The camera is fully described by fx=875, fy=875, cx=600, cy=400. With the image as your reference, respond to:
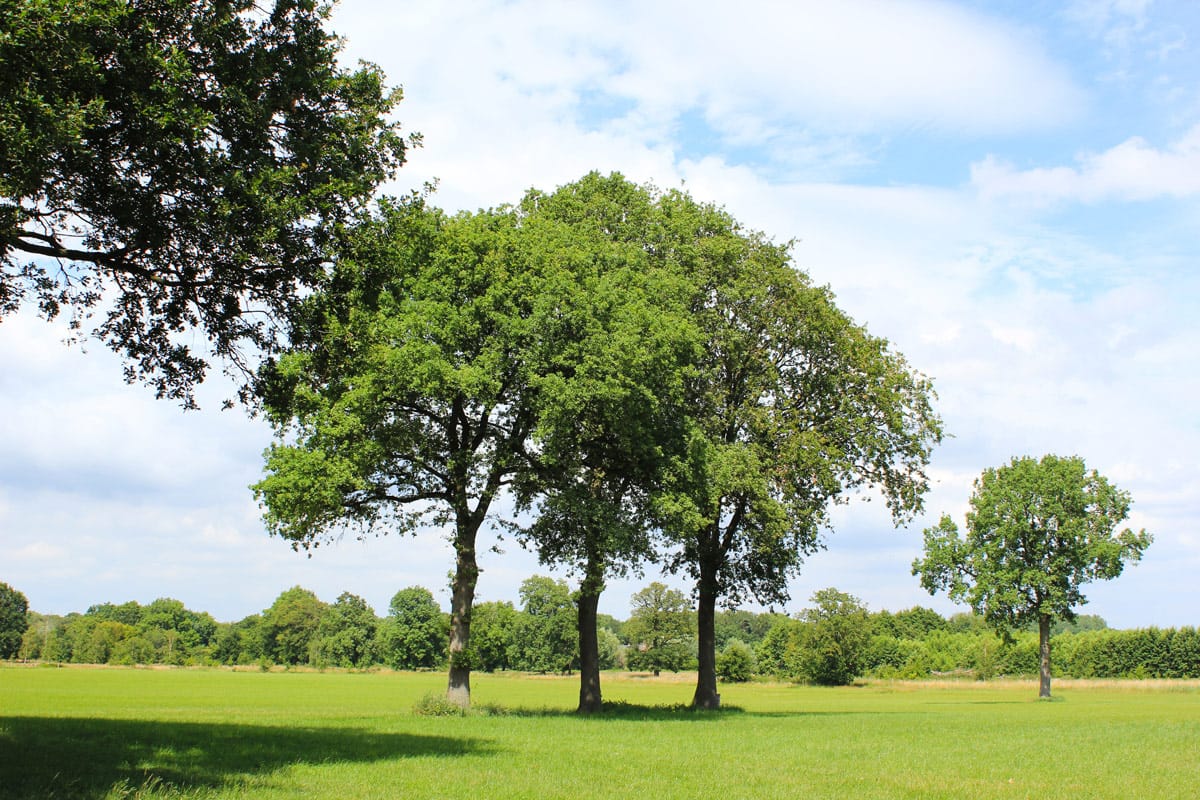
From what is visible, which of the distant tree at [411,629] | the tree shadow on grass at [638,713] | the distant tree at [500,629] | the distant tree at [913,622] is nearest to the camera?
the tree shadow on grass at [638,713]

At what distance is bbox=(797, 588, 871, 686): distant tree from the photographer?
9444cm

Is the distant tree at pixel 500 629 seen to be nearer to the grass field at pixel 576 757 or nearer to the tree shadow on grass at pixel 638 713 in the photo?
the tree shadow on grass at pixel 638 713

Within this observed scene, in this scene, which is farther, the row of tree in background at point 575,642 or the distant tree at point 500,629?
the distant tree at point 500,629

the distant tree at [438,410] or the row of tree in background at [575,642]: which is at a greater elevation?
the distant tree at [438,410]

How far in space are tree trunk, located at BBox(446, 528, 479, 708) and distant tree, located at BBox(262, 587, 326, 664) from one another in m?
134

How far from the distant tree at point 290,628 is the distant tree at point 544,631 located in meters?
45.8

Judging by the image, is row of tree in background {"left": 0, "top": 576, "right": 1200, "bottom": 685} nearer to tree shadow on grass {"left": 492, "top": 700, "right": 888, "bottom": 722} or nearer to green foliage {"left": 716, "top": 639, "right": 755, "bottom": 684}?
green foliage {"left": 716, "top": 639, "right": 755, "bottom": 684}

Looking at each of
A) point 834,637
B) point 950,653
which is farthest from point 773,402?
point 950,653

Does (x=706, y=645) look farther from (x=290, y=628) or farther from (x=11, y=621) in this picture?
(x=11, y=621)

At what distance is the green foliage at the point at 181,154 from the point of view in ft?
40.8

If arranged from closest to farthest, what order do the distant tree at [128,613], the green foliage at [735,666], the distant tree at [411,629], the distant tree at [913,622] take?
the green foliage at [735,666] < the distant tree at [411,629] < the distant tree at [913,622] < the distant tree at [128,613]

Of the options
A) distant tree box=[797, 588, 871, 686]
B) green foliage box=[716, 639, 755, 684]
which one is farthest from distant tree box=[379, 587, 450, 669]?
distant tree box=[797, 588, 871, 686]

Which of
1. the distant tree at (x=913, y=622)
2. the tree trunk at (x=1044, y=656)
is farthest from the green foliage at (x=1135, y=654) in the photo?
the distant tree at (x=913, y=622)

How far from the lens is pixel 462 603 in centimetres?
3456
